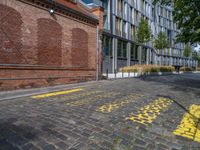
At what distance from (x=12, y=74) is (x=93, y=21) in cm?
766

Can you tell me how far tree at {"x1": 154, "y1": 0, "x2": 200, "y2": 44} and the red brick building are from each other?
6.29 m

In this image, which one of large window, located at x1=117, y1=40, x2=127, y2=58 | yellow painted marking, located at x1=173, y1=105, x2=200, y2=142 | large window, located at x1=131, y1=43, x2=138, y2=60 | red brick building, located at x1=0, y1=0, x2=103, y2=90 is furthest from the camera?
large window, located at x1=131, y1=43, x2=138, y2=60

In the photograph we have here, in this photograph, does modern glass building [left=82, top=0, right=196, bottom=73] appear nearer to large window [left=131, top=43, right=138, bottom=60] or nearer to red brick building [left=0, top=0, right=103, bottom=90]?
large window [left=131, top=43, right=138, bottom=60]

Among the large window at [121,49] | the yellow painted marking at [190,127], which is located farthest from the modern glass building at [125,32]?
the yellow painted marking at [190,127]

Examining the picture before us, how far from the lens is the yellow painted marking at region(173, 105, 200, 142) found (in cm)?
324

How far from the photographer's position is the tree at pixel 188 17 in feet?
29.2

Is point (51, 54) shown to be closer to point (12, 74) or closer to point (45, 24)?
point (45, 24)

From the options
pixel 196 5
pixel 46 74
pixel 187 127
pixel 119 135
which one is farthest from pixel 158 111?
pixel 196 5

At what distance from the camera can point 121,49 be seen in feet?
82.0

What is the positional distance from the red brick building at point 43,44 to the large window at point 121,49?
12215 mm

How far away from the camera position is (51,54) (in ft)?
31.3

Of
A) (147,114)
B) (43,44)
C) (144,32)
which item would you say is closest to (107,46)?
(144,32)

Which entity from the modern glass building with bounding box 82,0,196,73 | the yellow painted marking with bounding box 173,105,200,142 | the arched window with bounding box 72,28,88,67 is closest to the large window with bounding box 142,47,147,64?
the modern glass building with bounding box 82,0,196,73

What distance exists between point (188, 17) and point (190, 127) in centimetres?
882
